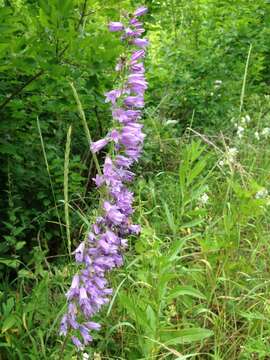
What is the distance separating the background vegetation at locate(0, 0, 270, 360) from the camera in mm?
2170

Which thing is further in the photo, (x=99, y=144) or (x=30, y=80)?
(x=30, y=80)

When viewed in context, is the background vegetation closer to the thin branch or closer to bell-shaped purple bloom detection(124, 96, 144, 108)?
the thin branch

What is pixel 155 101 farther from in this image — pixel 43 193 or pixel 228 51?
pixel 43 193

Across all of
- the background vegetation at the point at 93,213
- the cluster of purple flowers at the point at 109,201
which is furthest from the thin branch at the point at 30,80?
the cluster of purple flowers at the point at 109,201

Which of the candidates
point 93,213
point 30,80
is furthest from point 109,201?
point 30,80

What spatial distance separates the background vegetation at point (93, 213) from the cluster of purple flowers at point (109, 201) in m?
0.13

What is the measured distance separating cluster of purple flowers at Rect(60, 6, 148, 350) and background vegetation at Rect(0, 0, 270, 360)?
134 millimetres

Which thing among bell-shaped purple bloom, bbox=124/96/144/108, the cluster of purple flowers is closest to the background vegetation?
the cluster of purple flowers

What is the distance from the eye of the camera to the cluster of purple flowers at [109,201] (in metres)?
1.77

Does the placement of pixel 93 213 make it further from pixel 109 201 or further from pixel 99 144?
pixel 99 144

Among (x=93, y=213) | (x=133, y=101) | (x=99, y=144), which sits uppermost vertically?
(x=133, y=101)

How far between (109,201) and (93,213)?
0.23ft

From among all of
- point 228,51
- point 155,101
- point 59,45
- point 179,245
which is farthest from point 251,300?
point 228,51

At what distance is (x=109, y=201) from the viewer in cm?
182
